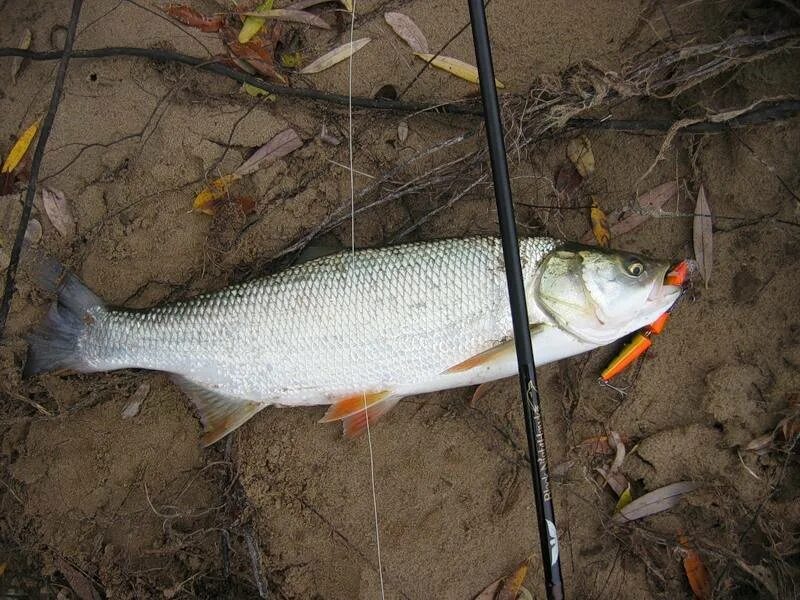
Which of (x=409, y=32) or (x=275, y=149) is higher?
(x=409, y=32)

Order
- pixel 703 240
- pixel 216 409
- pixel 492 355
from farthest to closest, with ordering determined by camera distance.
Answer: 1. pixel 703 240
2. pixel 216 409
3. pixel 492 355

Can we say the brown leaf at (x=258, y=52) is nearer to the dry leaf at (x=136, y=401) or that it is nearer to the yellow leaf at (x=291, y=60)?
the yellow leaf at (x=291, y=60)

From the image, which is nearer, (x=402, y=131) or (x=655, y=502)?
(x=655, y=502)

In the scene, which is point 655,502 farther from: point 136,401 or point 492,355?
point 136,401

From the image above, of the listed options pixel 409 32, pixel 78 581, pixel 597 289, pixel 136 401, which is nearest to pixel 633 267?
pixel 597 289

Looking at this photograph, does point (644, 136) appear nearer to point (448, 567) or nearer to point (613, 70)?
point (613, 70)

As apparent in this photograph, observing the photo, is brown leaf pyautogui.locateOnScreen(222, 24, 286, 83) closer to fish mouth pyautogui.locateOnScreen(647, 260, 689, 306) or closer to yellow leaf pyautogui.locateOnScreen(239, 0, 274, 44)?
yellow leaf pyautogui.locateOnScreen(239, 0, 274, 44)

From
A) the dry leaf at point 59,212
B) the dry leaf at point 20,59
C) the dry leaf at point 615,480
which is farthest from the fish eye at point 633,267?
the dry leaf at point 20,59
